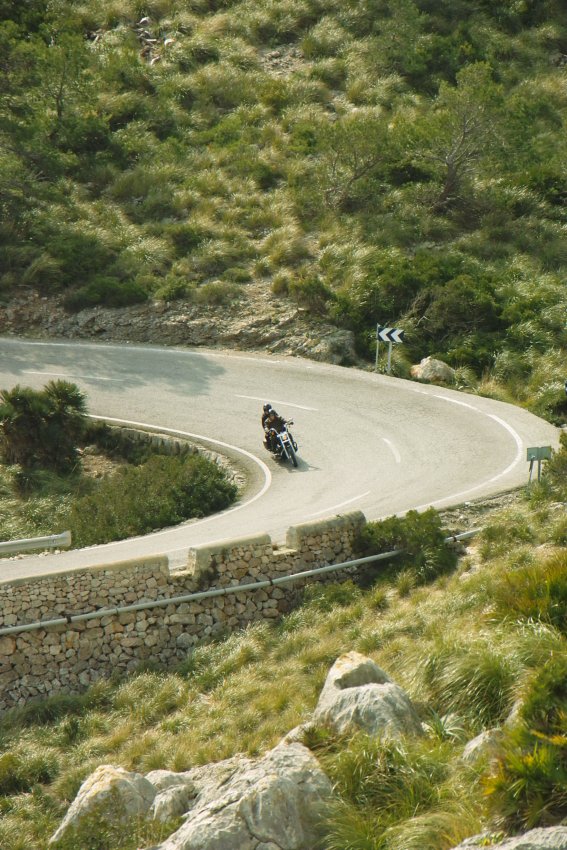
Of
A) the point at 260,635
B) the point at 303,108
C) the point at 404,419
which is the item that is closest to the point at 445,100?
the point at 303,108

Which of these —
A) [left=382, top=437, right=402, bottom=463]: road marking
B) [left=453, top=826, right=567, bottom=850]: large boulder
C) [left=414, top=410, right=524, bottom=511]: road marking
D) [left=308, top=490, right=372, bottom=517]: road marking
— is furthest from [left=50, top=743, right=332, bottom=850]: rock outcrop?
[left=382, top=437, right=402, bottom=463]: road marking

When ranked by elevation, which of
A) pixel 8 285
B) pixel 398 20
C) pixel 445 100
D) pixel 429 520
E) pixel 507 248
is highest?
pixel 398 20

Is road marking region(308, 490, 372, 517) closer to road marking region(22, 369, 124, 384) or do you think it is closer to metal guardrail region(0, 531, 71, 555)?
metal guardrail region(0, 531, 71, 555)

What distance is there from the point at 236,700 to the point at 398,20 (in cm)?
3554

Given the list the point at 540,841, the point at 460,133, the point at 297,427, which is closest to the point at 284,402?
the point at 297,427

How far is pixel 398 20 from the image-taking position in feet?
140

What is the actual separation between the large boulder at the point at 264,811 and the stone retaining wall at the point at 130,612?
5.65 meters

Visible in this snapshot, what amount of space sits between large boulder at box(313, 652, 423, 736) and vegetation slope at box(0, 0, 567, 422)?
14.8 meters

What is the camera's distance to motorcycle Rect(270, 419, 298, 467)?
70.5ft

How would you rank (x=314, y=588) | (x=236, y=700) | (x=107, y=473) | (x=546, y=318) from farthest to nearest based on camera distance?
(x=546, y=318) → (x=107, y=473) → (x=314, y=588) → (x=236, y=700)

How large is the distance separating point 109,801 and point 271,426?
40.8 feet

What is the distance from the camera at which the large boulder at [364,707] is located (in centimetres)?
988

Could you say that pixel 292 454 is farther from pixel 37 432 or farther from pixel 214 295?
pixel 214 295

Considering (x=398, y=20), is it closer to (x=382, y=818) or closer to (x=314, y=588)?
(x=314, y=588)
